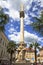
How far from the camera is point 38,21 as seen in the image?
3906 cm

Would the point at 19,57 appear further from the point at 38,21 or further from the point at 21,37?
the point at 38,21

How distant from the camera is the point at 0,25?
3709cm

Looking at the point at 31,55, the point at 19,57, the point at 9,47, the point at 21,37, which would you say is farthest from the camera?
the point at 31,55

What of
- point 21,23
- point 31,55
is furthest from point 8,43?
point 31,55

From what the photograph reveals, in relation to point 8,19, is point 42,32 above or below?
below

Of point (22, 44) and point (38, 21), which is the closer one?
point (38, 21)

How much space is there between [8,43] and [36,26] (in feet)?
157

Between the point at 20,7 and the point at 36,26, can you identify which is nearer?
the point at 36,26

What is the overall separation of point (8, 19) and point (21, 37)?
69.9 ft

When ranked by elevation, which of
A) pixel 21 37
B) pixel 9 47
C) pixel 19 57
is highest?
pixel 21 37

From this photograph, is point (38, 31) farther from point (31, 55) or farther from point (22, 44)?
point (31, 55)

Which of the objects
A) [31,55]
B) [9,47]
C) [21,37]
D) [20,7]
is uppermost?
[20,7]

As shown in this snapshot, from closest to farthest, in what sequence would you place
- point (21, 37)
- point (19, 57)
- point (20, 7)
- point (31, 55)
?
1. point (19, 57)
2. point (21, 37)
3. point (20, 7)
4. point (31, 55)

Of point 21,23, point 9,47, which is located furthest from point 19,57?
point 9,47
